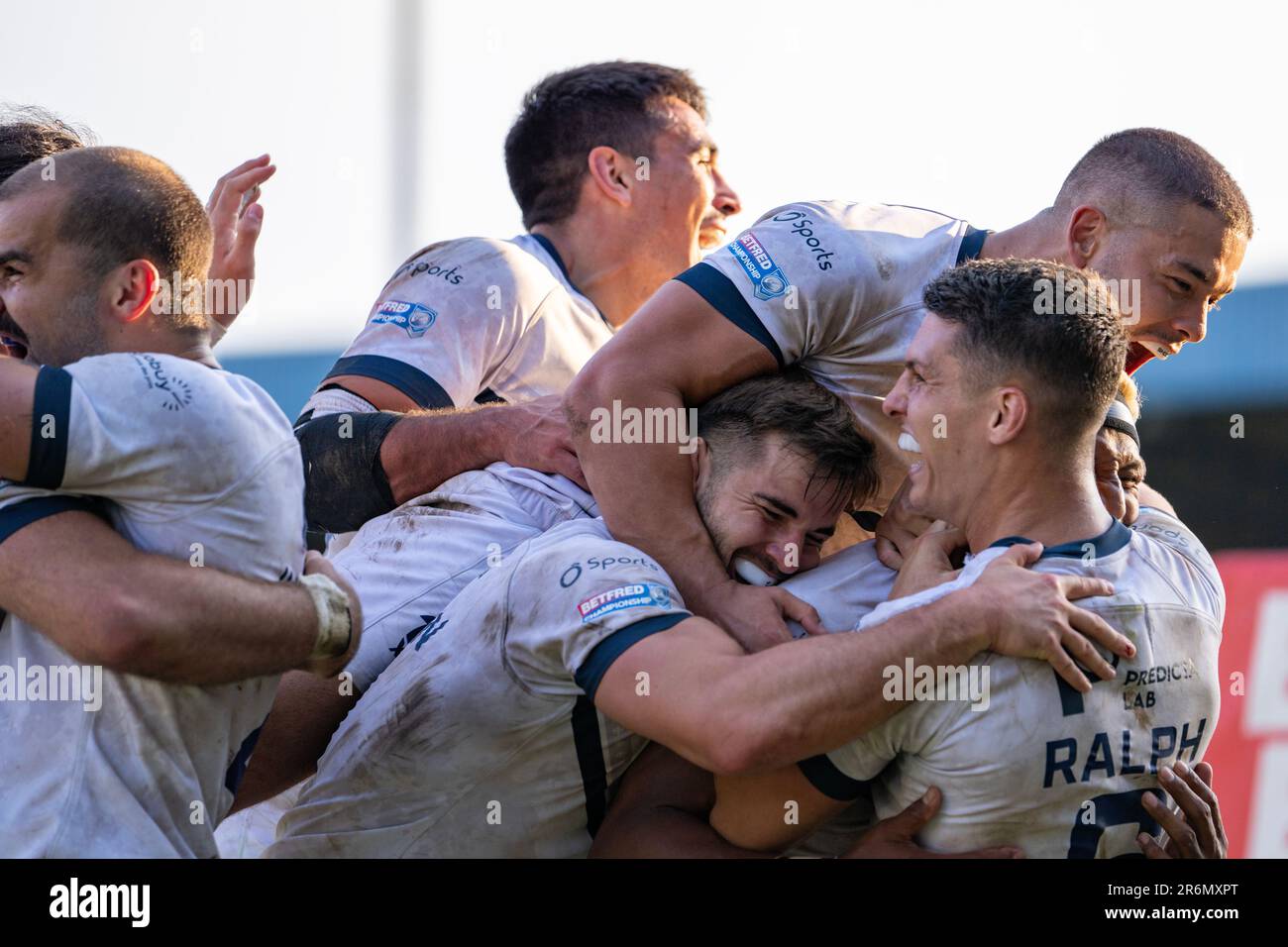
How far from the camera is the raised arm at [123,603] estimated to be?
2602 millimetres

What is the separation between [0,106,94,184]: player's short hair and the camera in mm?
4340

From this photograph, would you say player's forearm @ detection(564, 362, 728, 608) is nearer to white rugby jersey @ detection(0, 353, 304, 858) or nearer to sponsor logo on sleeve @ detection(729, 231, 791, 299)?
sponsor logo on sleeve @ detection(729, 231, 791, 299)

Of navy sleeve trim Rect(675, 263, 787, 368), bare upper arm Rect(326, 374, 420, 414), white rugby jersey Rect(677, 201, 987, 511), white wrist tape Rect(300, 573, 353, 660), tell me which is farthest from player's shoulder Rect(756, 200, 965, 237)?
white wrist tape Rect(300, 573, 353, 660)

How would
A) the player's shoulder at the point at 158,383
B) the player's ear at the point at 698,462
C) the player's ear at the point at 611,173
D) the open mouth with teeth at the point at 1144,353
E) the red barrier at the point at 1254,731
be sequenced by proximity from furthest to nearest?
1. the red barrier at the point at 1254,731
2. the player's ear at the point at 611,173
3. the open mouth with teeth at the point at 1144,353
4. the player's ear at the point at 698,462
5. the player's shoulder at the point at 158,383

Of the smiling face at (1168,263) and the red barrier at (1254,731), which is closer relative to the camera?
the smiling face at (1168,263)

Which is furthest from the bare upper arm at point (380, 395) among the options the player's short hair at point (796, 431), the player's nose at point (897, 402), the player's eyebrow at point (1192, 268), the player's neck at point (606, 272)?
the player's eyebrow at point (1192, 268)

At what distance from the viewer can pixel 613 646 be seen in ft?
9.70

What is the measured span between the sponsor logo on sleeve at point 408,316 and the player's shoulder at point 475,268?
9cm

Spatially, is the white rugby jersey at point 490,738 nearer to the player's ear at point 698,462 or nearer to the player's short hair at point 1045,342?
the player's ear at point 698,462

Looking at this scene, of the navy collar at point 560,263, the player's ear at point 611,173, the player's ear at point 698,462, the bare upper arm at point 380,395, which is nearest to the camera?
the player's ear at point 698,462

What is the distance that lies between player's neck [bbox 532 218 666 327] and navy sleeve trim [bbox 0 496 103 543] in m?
2.79

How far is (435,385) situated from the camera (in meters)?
4.53

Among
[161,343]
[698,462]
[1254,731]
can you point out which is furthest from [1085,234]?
[1254,731]
